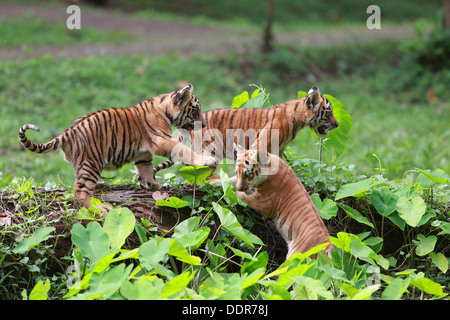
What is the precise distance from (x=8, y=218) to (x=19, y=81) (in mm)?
6760

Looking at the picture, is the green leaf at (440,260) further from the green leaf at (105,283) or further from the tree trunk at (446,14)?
the tree trunk at (446,14)

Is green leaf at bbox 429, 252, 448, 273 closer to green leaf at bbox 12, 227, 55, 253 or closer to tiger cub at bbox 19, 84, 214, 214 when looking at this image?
tiger cub at bbox 19, 84, 214, 214

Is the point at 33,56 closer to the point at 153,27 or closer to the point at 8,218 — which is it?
the point at 153,27

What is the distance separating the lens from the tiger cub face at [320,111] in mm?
4641

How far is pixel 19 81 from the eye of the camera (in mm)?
10023

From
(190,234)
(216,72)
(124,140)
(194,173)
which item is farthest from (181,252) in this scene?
(216,72)

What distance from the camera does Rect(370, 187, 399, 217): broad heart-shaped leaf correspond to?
4199mm

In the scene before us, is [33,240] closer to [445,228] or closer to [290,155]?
[290,155]

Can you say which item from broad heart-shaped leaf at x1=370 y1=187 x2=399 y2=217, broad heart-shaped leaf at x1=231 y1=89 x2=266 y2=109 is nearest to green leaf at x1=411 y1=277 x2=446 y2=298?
broad heart-shaped leaf at x1=370 y1=187 x2=399 y2=217

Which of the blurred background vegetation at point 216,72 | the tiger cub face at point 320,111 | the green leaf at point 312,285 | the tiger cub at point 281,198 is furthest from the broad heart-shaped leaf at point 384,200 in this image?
the blurred background vegetation at point 216,72

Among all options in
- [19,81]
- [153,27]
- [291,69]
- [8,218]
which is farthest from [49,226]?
[153,27]

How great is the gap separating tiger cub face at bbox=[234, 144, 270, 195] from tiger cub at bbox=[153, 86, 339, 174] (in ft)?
1.89

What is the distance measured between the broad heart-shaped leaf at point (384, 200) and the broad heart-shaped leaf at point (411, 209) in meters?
0.13

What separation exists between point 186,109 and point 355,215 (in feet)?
5.40
